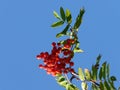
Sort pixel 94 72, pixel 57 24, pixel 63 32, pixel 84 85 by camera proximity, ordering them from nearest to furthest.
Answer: pixel 94 72, pixel 84 85, pixel 63 32, pixel 57 24

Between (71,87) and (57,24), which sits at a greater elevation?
(57,24)

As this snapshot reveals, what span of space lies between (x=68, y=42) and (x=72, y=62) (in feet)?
1.07

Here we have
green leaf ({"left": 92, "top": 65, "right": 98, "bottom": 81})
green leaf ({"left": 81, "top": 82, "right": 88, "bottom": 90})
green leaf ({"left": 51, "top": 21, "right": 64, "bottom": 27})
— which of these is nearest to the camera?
green leaf ({"left": 92, "top": 65, "right": 98, "bottom": 81})

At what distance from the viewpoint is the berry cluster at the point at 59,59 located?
625 cm

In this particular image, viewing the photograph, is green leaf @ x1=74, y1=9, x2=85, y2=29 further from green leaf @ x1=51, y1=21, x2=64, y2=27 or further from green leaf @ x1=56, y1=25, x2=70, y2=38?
green leaf @ x1=51, y1=21, x2=64, y2=27

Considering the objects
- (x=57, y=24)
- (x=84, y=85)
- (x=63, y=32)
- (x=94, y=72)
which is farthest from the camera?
(x=57, y=24)

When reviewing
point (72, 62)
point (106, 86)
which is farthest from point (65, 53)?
point (106, 86)

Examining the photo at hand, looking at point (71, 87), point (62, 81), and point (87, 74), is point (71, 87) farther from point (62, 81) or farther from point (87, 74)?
point (87, 74)

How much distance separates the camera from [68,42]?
6.34 metres

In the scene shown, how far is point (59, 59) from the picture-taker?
629 centimetres

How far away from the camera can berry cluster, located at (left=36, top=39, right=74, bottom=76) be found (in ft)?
20.5

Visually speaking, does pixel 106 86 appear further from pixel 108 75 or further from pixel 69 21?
pixel 69 21

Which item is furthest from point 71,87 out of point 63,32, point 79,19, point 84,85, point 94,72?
point 79,19

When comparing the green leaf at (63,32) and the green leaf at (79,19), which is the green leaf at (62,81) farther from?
the green leaf at (79,19)
